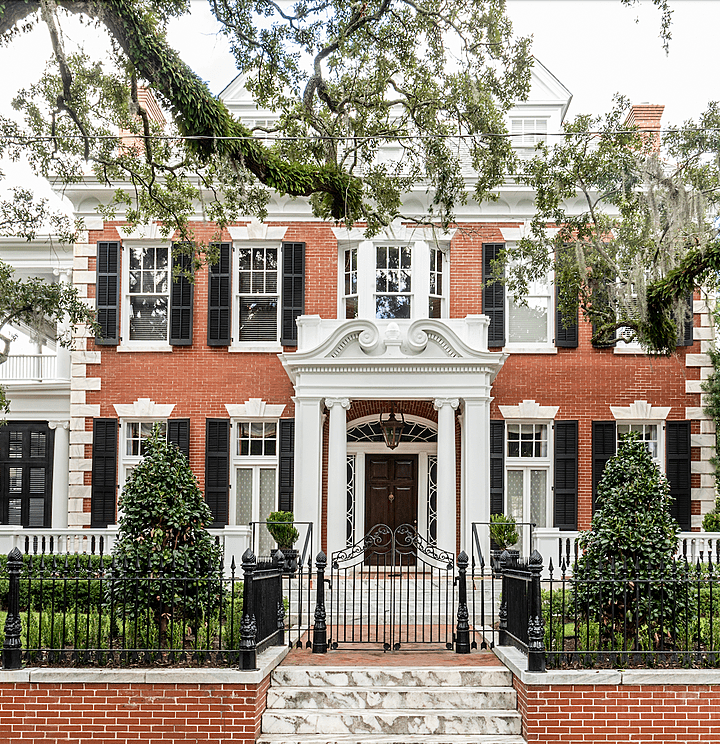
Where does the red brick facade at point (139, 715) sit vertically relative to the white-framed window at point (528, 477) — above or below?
below

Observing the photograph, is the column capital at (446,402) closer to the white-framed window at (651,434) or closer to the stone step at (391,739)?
A: the white-framed window at (651,434)

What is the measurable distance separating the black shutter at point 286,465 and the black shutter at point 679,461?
785cm

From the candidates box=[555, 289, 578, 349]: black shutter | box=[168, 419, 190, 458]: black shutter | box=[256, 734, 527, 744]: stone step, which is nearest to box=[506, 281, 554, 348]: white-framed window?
box=[555, 289, 578, 349]: black shutter

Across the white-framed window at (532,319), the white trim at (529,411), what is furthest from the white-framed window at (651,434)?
the white-framed window at (532,319)

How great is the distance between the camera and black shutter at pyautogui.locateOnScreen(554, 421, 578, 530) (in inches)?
728

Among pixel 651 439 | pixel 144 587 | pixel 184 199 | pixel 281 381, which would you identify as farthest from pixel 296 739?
pixel 651 439

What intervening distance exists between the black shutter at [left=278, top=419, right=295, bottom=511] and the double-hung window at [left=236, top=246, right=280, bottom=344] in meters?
1.90

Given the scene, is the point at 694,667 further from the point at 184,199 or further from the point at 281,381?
the point at 281,381

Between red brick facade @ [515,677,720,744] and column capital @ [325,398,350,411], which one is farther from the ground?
→ column capital @ [325,398,350,411]

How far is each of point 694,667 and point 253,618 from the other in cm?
449

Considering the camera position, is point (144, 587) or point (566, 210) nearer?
point (144, 587)

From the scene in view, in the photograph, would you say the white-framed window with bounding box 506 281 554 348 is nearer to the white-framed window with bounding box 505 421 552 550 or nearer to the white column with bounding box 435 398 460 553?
the white-framed window with bounding box 505 421 552 550

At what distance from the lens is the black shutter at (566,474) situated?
1848 cm

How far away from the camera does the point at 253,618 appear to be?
9016 millimetres
